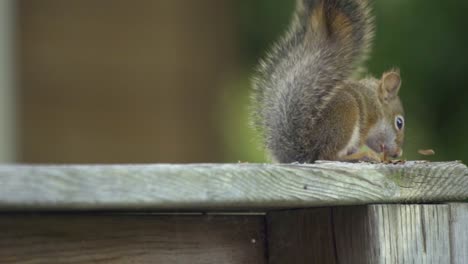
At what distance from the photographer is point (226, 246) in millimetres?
1626

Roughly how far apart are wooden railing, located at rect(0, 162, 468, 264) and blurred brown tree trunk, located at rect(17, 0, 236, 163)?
3277 millimetres

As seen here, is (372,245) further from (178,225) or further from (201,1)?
(201,1)

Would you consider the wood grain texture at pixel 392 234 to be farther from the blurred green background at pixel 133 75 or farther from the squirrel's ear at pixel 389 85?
the blurred green background at pixel 133 75

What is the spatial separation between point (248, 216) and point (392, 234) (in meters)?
0.27

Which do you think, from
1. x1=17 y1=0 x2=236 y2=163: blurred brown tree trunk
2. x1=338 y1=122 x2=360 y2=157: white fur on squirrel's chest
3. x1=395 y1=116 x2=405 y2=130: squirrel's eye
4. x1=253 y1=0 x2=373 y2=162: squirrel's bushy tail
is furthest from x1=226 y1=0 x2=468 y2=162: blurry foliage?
x1=253 y1=0 x2=373 y2=162: squirrel's bushy tail

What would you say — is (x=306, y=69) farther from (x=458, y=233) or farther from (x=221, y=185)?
(x=221, y=185)

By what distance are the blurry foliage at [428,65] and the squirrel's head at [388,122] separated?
1024 millimetres

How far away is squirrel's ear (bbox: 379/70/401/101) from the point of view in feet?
8.82

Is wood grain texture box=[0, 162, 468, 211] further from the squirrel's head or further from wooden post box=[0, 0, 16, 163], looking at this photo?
wooden post box=[0, 0, 16, 163]

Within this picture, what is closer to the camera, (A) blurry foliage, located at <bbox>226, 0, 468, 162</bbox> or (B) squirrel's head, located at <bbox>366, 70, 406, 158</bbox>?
(B) squirrel's head, located at <bbox>366, 70, 406, 158</bbox>

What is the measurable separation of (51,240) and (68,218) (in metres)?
0.04

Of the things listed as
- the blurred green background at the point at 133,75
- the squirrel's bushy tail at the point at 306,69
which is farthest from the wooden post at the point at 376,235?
the blurred green background at the point at 133,75

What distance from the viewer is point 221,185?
4.41 feet

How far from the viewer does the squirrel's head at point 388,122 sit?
2.63 meters
